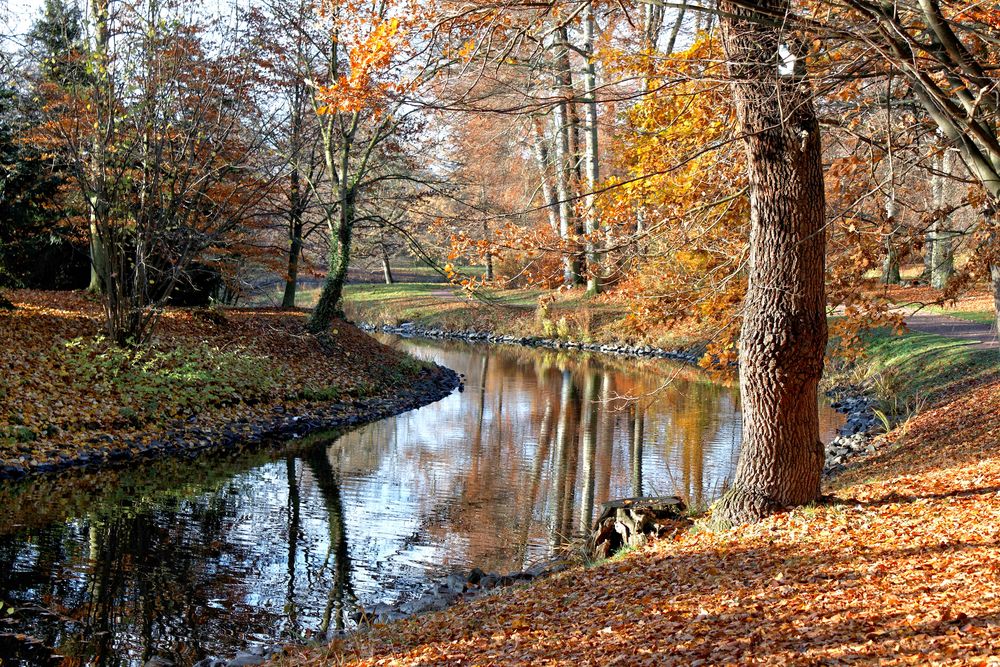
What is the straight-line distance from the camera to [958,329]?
73.6 ft

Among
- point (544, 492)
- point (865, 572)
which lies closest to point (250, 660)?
point (865, 572)

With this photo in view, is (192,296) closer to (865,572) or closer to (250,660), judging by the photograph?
(250,660)

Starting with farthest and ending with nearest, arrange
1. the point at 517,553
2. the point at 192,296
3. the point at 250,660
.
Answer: the point at 192,296 < the point at 517,553 < the point at 250,660

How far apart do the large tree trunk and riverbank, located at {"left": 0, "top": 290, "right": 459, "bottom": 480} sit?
9771 mm

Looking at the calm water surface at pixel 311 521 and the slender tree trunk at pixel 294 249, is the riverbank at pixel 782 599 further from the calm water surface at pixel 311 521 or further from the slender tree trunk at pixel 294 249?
the slender tree trunk at pixel 294 249

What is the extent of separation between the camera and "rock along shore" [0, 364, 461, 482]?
1272 centimetres

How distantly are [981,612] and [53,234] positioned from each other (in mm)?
20214

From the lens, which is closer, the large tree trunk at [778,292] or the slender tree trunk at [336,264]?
the large tree trunk at [778,292]

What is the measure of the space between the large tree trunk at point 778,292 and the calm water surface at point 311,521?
2.11m

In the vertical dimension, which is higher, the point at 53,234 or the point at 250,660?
the point at 53,234

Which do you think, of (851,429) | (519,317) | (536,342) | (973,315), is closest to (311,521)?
(851,429)

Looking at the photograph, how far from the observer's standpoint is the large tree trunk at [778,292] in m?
7.20

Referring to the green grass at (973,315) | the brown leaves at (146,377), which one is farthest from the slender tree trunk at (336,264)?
the green grass at (973,315)

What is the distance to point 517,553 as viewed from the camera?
32.7 ft
